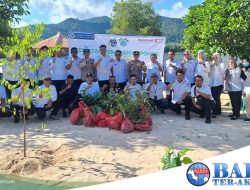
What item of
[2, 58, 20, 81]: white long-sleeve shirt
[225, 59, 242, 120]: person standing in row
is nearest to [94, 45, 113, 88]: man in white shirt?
[2, 58, 20, 81]: white long-sleeve shirt

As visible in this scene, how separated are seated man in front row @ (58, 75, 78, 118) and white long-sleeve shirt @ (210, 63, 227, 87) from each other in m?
3.42

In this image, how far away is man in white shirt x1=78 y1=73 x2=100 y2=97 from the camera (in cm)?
902

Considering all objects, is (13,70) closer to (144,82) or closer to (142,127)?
(142,127)

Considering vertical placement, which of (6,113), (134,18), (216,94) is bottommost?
(6,113)

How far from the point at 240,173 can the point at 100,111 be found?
5.52 meters

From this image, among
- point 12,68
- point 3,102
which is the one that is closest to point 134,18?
point 3,102

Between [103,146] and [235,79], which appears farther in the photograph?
[235,79]

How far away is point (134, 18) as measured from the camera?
157 feet

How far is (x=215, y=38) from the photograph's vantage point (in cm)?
911

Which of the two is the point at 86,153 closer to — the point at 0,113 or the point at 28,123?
the point at 28,123

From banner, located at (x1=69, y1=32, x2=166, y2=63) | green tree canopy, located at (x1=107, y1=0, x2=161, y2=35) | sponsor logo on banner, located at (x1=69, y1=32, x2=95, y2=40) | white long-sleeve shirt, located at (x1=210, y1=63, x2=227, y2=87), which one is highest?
green tree canopy, located at (x1=107, y1=0, x2=161, y2=35)

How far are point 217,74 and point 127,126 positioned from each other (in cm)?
296

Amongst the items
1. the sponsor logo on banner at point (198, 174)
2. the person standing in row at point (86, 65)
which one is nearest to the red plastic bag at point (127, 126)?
the person standing in row at point (86, 65)

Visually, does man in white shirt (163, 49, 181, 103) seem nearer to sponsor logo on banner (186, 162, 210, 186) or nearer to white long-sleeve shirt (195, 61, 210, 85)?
white long-sleeve shirt (195, 61, 210, 85)
